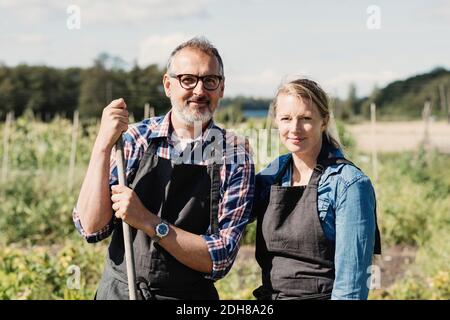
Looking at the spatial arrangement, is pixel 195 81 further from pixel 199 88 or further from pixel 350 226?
pixel 350 226

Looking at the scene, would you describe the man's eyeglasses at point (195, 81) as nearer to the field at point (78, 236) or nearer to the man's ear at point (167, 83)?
the man's ear at point (167, 83)

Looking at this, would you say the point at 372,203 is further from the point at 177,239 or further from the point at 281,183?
the point at 177,239

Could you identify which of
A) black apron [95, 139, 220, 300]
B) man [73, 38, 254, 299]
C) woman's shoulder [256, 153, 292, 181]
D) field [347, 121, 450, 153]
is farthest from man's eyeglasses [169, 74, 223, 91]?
field [347, 121, 450, 153]

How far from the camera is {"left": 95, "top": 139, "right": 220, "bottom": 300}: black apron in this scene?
7.63 ft

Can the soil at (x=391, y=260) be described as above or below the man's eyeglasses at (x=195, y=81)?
below

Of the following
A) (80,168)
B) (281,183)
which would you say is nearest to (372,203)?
(281,183)

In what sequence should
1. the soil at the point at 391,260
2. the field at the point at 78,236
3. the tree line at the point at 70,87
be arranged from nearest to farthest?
the field at the point at 78,236
the soil at the point at 391,260
the tree line at the point at 70,87

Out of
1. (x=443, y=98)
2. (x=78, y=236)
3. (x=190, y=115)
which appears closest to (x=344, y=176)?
(x=190, y=115)

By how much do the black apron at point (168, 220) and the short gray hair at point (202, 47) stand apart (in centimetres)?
34

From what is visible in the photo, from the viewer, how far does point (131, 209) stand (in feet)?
7.27

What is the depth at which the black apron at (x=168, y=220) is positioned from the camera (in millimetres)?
2324

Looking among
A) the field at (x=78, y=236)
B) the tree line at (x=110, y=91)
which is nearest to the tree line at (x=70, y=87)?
the tree line at (x=110, y=91)

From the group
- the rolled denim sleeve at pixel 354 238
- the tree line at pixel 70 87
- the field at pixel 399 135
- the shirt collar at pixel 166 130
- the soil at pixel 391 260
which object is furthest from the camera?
the tree line at pixel 70 87

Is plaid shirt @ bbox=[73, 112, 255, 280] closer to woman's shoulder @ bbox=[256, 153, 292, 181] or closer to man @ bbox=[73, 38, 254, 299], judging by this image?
man @ bbox=[73, 38, 254, 299]
